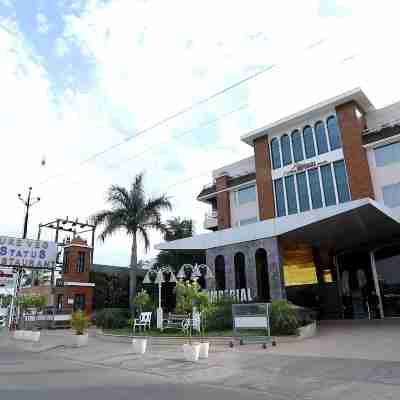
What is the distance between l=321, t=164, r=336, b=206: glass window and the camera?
23656 mm

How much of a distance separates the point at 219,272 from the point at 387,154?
41.9 ft

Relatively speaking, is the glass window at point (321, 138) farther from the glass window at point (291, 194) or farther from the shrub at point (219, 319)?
the shrub at point (219, 319)

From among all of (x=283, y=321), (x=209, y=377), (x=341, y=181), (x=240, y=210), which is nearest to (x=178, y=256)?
(x=240, y=210)

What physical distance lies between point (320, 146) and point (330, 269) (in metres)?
8.32

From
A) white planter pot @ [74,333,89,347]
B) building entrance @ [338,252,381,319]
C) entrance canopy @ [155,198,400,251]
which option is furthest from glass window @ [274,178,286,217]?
white planter pot @ [74,333,89,347]

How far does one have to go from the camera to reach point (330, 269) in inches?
878

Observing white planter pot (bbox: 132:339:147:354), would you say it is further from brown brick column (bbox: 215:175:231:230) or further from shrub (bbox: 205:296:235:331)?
brown brick column (bbox: 215:175:231:230)

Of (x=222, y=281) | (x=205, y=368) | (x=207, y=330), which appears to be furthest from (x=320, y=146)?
(x=205, y=368)

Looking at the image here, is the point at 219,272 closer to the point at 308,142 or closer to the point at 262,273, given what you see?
the point at 262,273

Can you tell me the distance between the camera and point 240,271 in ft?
58.0

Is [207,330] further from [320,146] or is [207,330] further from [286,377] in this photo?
[320,146]

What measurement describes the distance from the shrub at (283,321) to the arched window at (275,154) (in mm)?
15548

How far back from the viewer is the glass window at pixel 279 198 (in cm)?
2592

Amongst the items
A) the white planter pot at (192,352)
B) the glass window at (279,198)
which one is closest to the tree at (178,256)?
the glass window at (279,198)
